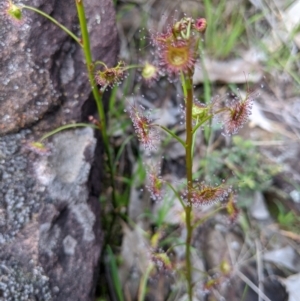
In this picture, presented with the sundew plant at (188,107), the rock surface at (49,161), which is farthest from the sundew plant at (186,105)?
the rock surface at (49,161)

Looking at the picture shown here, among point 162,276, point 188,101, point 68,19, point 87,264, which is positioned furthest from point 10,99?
point 162,276

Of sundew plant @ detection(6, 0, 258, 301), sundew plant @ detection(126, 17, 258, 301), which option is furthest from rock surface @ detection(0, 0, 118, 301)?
sundew plant @ detection(126, 17, 258, 301)

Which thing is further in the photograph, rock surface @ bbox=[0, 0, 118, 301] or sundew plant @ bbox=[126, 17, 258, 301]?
rock surface @ bbox=[0, 0, 118, 301]

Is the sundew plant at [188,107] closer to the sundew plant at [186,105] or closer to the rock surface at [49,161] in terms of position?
the sundew plant at [186,105]

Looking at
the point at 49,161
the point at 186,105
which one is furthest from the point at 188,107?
the point at 49,161

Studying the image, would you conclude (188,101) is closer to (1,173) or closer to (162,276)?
(1,173)

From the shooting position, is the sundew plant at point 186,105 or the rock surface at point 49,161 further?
the rock surface at point 49,161

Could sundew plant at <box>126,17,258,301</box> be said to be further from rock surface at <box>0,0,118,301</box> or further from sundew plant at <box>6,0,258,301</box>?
rock surface at <box>0,0,118,301</box>

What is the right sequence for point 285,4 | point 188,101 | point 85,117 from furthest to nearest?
point 285,4
point 85,117
point 188,101
